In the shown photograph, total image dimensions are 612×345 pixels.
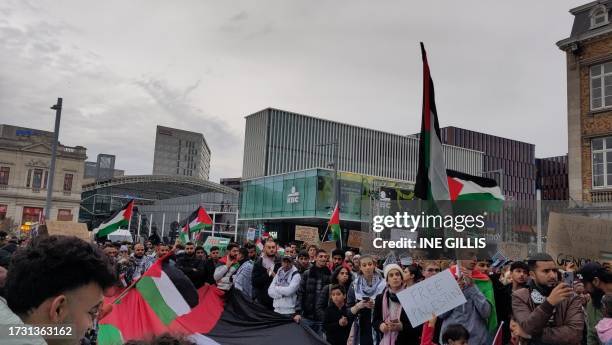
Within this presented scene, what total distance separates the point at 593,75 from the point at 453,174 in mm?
19322

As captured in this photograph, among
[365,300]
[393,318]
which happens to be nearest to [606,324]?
[393,318]

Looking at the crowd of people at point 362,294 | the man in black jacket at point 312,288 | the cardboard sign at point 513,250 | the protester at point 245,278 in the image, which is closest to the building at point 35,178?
the cardboard sign at point 513,250

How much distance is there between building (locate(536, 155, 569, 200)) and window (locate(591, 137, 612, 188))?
86471 millimetres

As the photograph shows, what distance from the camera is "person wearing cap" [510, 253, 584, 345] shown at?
4.29 meters

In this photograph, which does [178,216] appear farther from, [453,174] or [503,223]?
[453,174]

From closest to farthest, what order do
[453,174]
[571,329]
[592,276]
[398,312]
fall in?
[571,329] < [592,276] < [398,312] < [453,174]

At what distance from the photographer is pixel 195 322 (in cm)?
659

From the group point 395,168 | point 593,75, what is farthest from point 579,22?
point 395,168

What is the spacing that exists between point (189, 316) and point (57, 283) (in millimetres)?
5044

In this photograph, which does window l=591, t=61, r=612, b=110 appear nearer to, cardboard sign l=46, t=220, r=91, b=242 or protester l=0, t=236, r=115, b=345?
cardboard sign l=46, t=220, r=91, b=242

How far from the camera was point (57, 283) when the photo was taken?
1.81 m

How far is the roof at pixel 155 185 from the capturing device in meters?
82.8

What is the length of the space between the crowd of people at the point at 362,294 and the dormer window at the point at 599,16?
16.1m

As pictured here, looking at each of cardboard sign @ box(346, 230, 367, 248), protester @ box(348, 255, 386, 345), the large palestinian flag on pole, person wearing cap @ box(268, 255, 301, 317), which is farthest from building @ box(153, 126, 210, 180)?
protester @ box(348, 255, 386, 345)
